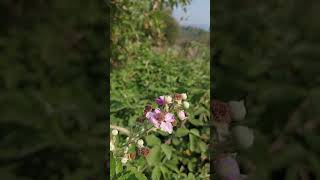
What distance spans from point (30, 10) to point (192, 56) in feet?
4.81

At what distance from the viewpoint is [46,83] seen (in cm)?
80

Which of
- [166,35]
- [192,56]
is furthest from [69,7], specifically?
[166,35]

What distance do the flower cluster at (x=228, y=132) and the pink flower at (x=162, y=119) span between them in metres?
0.12

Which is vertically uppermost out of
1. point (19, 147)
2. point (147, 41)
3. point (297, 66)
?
point (147, 41)

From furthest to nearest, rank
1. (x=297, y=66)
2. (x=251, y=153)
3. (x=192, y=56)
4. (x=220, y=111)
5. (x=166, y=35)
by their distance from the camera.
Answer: (x=166, y=35)
(x=192, y=56)
(x=297, y=66)
(x=251, y=153)
(x=220, y=111)

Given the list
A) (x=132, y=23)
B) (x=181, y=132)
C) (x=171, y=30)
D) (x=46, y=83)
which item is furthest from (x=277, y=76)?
(x=171, y=30)

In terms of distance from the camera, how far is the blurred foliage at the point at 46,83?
0.77 metres

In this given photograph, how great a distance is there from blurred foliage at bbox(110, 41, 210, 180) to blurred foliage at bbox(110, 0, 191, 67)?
91mm

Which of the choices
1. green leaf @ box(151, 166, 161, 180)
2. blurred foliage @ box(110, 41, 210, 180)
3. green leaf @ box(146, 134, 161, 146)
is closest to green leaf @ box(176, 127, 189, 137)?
blurred foliage @ box(110, 41, 210, 180)

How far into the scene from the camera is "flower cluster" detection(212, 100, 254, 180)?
52cm

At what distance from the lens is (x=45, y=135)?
2.63 feet

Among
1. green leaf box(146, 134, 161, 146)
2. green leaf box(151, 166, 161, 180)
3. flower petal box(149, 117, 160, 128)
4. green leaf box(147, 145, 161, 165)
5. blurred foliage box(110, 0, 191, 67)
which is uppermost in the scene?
blurred foliage box(110, 0, 191, 67)

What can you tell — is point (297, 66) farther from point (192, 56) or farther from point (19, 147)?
point (192, 56)

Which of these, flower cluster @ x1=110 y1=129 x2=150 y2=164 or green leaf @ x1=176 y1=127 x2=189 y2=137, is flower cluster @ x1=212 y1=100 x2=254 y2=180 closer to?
flower cluster @ x1=110 y1=129 x2=150 y2=164
